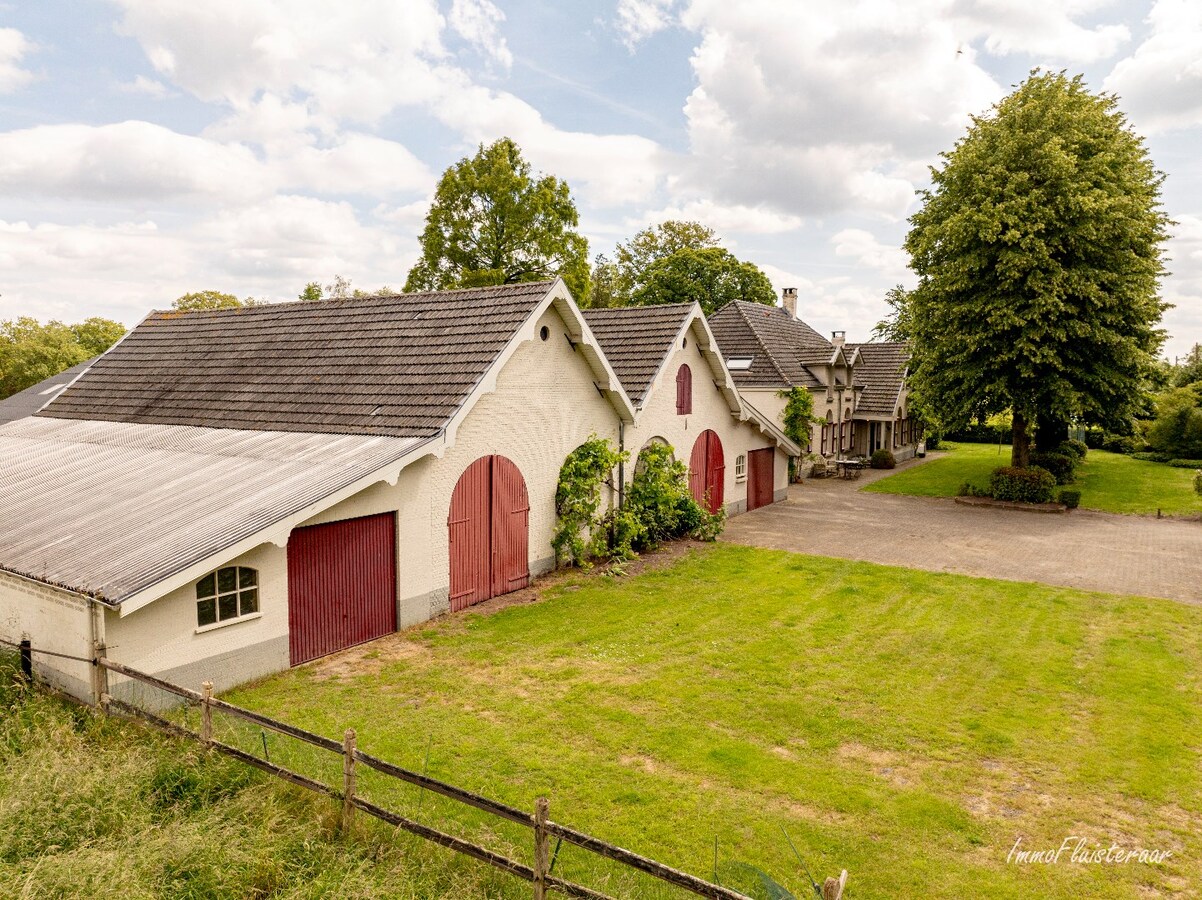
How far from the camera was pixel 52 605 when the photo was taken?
10.1 m

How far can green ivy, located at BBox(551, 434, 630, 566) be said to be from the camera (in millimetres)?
17609

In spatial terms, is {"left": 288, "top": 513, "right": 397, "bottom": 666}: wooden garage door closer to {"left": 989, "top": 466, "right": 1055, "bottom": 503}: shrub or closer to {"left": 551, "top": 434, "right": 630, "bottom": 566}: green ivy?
{"left": 551, "top": 434, "right": 630, "bottom": 566}: green ivy

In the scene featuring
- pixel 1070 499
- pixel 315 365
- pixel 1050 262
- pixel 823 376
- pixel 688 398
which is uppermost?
pixel 1050 262

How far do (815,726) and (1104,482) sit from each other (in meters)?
30.6

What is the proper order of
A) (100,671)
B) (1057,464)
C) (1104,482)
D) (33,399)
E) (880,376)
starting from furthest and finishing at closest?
(880,376) → (1104,482) → (1057,464) → (33,399) → (100,671)

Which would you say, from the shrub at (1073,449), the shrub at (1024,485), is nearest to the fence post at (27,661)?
the shrub at (1024,485)

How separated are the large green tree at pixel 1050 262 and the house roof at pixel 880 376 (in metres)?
9.68

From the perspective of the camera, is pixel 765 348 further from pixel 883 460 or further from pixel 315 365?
pixel 315 365

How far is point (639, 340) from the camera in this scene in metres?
21.7

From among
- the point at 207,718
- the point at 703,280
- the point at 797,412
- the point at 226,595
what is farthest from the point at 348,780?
the point at 703,280

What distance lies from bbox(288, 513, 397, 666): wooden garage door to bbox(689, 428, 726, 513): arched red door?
11672 millimetres

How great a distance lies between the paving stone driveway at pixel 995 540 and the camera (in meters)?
18.7

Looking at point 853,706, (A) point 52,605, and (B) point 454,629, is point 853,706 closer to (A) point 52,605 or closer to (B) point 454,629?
(B) point 454,629

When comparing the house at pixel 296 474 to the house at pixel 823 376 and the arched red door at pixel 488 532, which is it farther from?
the house at pixel 823 376
